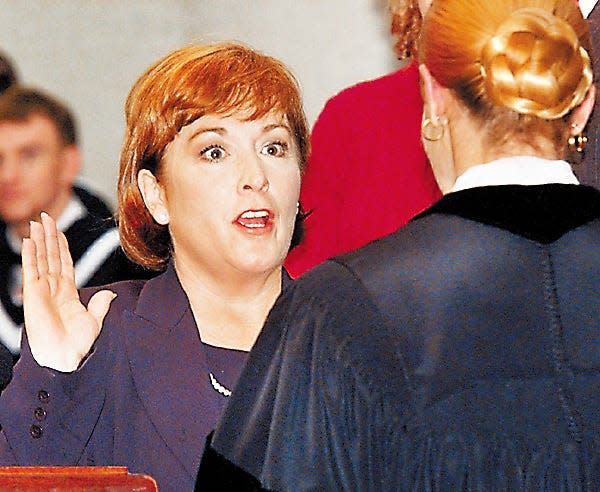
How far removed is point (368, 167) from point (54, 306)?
27.1 inches

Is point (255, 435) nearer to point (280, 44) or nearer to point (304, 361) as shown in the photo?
point (304, 361)

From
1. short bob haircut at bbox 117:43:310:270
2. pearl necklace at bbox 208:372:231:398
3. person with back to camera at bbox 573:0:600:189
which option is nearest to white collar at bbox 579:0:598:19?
person with back to camera at bbox 573:0:600:189

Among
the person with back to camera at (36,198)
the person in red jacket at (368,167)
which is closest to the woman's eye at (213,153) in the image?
the person in red jacket at (368,167)

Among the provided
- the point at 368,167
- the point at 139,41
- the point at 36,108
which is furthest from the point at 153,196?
the point at 139,41

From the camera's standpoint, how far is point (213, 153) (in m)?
2.14

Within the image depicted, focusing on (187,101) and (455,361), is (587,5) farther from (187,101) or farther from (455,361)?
(455,361)

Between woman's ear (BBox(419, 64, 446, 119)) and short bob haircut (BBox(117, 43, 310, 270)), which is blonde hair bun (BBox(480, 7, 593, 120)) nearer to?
woman's ear (BBox(419, 64, 446, 119))

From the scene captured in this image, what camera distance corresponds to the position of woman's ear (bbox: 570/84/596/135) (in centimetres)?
170

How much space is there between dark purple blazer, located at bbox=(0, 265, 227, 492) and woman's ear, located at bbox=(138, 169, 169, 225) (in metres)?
0.18

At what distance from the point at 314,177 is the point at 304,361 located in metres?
0.97

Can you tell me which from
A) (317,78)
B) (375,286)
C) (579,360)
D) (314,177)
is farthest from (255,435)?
(317,78)

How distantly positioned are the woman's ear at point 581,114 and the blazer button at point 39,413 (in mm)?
882

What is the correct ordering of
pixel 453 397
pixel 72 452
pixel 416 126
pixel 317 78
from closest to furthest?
pixel 453 397, pixel 72 452, pixel 416 126, pixel 317 78

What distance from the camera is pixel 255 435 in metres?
1.70
